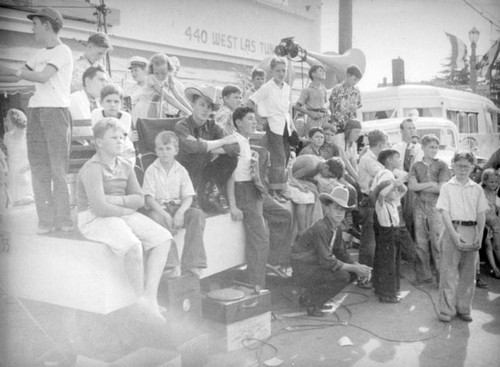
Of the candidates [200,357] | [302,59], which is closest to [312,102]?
[302,59]

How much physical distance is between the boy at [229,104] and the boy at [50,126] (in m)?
1.93

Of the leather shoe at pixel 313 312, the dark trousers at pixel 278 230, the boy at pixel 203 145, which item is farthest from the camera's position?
the dark trousers at pixel 278 230

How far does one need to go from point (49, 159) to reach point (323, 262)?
8.83ft

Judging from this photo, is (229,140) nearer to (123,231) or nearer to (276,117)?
(276,117)

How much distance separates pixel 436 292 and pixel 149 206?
3.76m

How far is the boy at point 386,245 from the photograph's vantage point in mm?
5719

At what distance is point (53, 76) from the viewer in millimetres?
3803

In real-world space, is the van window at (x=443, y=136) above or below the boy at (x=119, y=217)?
above

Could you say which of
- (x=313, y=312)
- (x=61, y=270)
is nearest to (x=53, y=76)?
(x=61, y=270)

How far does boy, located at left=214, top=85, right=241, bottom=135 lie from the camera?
5570 mm

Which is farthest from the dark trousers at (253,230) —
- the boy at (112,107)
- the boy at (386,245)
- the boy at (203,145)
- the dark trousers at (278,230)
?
the boy at (386,245)

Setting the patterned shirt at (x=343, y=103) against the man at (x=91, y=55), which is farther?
the patterned shirt at (x=343, y=103)

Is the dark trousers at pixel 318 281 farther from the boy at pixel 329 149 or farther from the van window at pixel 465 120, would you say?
the van window at pixel 465 120

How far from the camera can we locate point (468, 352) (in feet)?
14.4
